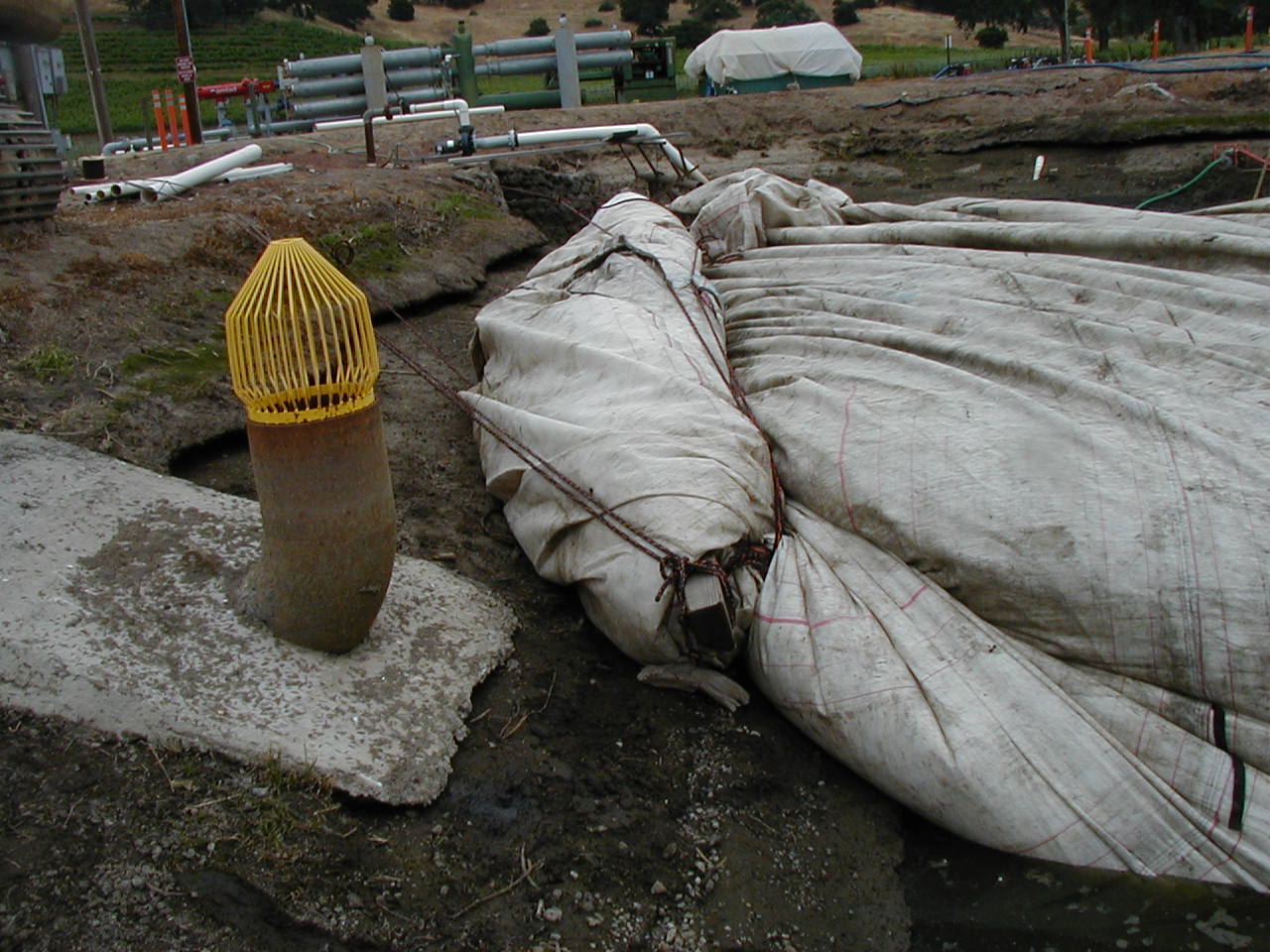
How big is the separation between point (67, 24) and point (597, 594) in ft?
144

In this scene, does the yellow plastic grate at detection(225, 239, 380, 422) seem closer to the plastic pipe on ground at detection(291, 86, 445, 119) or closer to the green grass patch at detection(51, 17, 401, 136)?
the plastic pipe on ground at detection(291, 86, 445, 119)

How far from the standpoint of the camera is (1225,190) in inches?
285

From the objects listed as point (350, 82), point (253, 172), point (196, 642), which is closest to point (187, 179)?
point (253, 172)

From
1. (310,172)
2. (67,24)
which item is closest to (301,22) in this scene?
(67,24)

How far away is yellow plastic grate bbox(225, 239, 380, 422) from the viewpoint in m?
2.25

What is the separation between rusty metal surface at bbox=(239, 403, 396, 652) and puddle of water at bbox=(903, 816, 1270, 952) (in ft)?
4.81

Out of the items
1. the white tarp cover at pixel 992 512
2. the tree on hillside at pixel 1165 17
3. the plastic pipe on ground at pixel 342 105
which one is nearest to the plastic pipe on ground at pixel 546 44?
the plastic pipe on ground at pixel 342 105

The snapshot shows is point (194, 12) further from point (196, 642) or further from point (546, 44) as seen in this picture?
point (196, 642)

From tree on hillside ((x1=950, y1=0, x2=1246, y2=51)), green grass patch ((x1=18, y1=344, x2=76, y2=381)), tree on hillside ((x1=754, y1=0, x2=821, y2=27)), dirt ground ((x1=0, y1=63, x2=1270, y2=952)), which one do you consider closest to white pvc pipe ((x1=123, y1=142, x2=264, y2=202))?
dirt ground ((x1=0, y1=63, x2=1270, y2=952))

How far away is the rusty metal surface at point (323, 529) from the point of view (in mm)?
2340

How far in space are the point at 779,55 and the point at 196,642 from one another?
767 inches

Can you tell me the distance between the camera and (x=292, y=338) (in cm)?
228

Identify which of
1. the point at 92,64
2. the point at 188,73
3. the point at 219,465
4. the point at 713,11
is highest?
the point at 713,11

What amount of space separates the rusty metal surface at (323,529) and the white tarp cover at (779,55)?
18.9 meters
